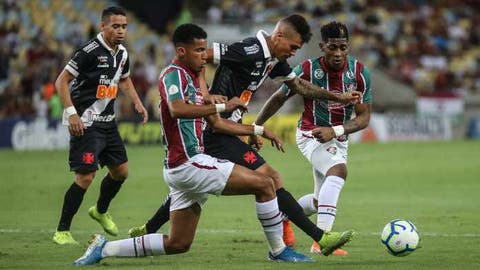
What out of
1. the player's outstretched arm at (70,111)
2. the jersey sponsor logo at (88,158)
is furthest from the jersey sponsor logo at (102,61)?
the jersey sponsor logo at (88,158)

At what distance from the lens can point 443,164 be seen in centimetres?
2438

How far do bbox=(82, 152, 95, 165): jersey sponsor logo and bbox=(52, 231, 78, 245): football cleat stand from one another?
826 millimetres

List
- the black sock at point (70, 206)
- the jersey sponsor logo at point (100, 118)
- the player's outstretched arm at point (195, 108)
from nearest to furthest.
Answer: the player's outstretched arm at point (195, 108), the black sock at point (70, 206), the jersey sponsor logo at point (100, 118)

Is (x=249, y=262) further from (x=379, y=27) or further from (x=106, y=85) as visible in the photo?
(x=379, y=27)

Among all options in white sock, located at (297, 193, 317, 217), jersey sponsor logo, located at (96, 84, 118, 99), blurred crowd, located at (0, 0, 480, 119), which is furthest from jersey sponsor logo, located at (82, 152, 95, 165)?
blurred crowd, located at (0, 0, 480, 119)

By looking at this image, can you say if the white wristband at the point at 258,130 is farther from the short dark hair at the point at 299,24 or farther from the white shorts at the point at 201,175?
the short dark hair at the point at 299,24

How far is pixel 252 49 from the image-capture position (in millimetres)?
9680

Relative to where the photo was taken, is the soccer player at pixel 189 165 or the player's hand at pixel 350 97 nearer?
the soccer player at pixel 189 165

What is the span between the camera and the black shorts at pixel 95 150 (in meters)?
11.6

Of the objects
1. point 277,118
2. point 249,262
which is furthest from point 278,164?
point 249,262

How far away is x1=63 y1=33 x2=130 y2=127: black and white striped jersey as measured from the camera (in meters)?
11.7

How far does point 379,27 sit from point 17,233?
31269mm

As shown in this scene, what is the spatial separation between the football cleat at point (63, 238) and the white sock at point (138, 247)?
2.15 metres

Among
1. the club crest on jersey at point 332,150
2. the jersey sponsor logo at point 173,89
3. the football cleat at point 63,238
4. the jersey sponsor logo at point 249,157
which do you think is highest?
the jersey sponsor logo at point 173,89
